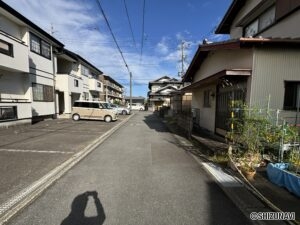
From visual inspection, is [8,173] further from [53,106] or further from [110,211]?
[53,106]

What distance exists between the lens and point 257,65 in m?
6.25

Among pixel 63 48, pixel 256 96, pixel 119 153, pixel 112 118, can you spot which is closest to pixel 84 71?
pixel 63 48

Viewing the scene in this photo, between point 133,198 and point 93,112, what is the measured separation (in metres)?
14.5

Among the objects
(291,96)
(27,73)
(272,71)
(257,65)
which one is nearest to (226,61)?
(257,65)

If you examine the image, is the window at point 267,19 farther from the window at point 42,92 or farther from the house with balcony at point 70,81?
the house with balcony at point 70,81

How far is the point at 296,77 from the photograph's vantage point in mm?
6316

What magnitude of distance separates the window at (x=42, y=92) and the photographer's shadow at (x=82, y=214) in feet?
44.0

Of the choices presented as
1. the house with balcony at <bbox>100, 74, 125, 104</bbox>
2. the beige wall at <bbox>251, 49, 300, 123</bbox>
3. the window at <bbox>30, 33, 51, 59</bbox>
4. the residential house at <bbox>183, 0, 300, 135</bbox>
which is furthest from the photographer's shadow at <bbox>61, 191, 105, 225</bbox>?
the house with balcony at <bbox>100, 74, 125, 104</bbox>

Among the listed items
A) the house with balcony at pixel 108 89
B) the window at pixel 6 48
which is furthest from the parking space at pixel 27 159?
the house with balcony at pixel 108 89

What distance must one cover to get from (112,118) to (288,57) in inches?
533

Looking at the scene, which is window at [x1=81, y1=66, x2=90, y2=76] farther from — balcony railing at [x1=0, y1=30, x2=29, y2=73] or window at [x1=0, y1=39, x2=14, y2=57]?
window at [x1=0, y1=39, x2=14, y2=57]

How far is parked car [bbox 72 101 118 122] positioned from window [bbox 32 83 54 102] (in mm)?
2343

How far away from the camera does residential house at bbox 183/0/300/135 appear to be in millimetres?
6250

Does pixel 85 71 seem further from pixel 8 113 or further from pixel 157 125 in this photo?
pixel 8 113
